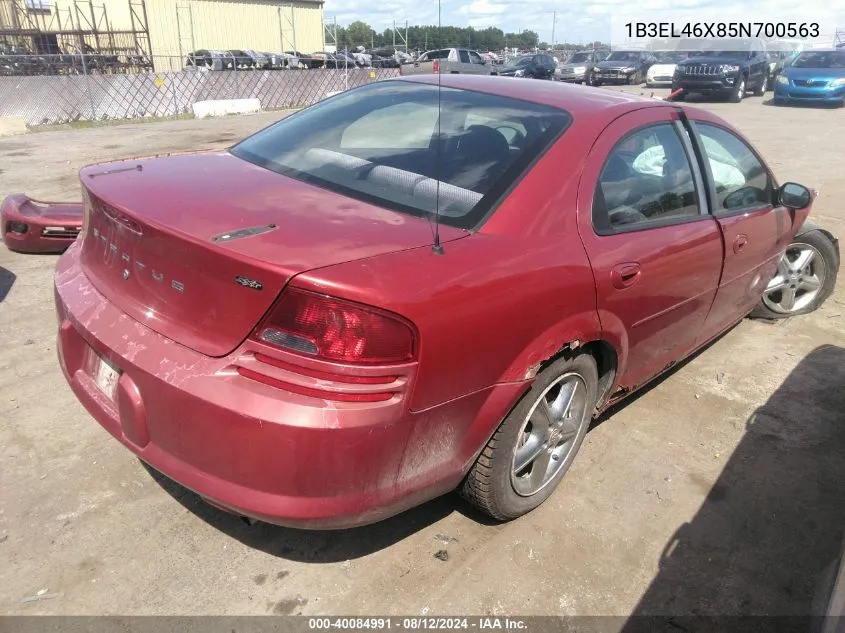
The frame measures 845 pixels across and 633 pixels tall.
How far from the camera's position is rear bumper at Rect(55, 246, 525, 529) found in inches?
71.1

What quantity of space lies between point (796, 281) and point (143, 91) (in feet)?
57.4

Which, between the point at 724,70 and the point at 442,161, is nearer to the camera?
the point at 442,161

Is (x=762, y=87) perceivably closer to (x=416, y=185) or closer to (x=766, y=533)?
(x=766, y=533)

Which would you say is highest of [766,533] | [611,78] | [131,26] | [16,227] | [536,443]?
[131,26]

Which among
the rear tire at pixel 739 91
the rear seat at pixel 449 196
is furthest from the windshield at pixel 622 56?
the rear seat at pixel 449 196

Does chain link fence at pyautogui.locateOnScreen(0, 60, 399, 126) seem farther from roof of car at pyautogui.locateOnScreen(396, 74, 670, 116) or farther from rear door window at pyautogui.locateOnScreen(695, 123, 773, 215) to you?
rear door window at pyautogui.locateOnScreen(695, 123, 773, 215)

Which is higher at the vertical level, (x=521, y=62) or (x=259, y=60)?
(x=259, y=60)

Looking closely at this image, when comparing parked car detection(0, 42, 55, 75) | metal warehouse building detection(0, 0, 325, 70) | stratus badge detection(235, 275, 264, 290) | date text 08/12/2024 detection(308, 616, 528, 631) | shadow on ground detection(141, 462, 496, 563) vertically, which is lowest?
date text 08/12/2024 detection(308, 616, 528, 631)

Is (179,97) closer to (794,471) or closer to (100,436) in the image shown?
(100,436)

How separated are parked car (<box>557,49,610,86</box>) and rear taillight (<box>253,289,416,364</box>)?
26.3m

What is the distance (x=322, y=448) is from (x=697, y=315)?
225 centimetres

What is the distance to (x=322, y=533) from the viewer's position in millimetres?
2527

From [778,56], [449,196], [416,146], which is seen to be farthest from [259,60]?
[449,196]

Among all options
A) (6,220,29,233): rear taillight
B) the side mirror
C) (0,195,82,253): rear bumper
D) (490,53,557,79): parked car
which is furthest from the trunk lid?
(490,53,557,79): parked car
